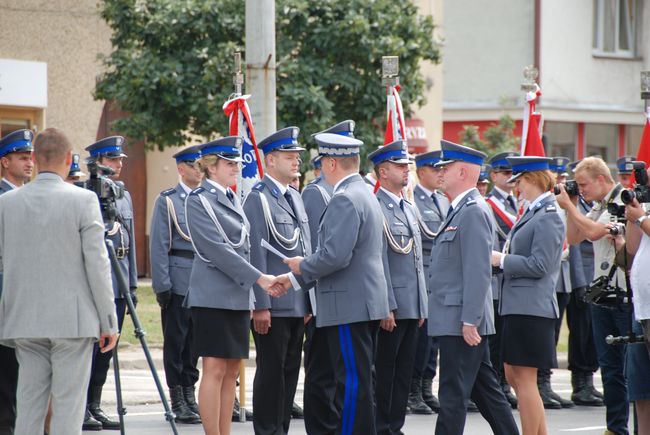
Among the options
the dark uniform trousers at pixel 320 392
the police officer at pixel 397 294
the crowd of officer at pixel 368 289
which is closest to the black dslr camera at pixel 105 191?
the crowd of officer at pixel 368 289

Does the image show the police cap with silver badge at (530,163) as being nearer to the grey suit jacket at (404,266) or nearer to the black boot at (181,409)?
the grey suit jacket at (404,266)

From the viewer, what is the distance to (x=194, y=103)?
20938 millimetres

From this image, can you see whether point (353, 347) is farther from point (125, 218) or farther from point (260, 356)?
point (125, 218)

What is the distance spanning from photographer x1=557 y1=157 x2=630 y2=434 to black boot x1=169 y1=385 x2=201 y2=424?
139 inches

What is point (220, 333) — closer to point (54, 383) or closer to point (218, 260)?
point (218, 260)

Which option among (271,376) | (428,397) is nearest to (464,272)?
(271,376)

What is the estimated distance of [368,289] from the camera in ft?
28.8

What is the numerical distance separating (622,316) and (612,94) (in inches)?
1039

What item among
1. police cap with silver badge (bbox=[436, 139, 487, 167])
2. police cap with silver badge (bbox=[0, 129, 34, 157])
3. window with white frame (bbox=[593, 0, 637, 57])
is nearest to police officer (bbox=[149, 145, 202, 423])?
police cap with silver badge (bbox=[0, 129, 34, 157])

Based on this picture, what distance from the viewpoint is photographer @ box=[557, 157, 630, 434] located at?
32.9 ft

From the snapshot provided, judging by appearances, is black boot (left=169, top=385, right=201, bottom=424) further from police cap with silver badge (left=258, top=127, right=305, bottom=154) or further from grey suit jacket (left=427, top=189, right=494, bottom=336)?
grey suit jacket (left=427, top=189, right=494, bottom=336)

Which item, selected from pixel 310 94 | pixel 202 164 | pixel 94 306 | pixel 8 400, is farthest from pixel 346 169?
pixel 310 94

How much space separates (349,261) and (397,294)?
1300 millimetres

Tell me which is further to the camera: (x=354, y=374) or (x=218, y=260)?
(x=218, y=260)
